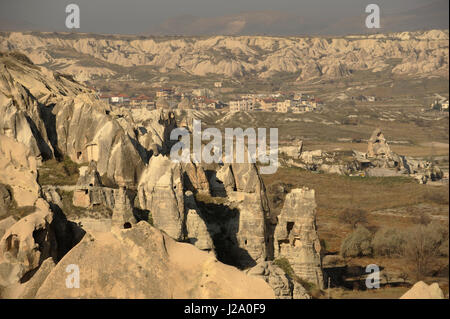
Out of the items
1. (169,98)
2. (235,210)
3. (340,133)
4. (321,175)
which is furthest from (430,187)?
(169,98)

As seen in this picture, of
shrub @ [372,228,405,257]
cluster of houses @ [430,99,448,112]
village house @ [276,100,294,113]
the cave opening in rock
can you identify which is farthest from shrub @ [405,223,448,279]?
village house @ [276,100,294,113]

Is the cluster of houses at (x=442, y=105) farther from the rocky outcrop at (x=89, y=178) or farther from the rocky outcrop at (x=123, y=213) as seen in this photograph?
the rocky outcrop at (x=123, y=213)

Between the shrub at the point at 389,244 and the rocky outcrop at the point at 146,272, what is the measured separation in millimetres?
16638

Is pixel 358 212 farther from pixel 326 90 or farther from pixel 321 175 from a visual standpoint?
pixel 326 90

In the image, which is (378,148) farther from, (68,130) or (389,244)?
(68,130)

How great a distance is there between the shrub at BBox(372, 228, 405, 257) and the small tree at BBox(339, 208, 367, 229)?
6426mm

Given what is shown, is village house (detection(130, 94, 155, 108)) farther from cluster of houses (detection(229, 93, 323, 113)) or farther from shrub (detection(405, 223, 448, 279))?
shrub (detection(405, 223, 448, 279))

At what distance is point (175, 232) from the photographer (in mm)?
18609

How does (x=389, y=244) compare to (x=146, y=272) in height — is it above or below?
below

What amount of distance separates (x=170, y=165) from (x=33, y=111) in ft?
31.9

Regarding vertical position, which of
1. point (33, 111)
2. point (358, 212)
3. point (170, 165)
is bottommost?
point (358, 212)

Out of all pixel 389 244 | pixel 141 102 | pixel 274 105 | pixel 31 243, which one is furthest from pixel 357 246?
pixel 274 105

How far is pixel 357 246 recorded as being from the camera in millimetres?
28219

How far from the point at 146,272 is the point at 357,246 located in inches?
737
